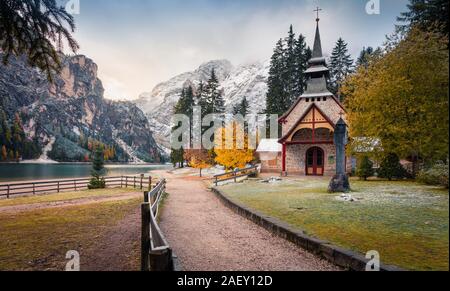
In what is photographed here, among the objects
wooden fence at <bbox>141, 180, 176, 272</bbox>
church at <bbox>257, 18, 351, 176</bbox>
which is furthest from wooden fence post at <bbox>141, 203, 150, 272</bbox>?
church at <bbox>257, 18, 351, 176</bbox>

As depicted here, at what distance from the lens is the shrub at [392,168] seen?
20.3 m

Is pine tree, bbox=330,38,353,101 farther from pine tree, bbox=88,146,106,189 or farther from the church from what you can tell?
pine tree, bbox=88,146,106,189

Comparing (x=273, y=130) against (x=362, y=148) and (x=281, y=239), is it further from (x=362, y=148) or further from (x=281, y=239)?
(x=281, y=239)

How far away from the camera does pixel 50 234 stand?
370 inches

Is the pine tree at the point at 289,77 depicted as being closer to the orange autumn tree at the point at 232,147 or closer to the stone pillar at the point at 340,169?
the orange autumn tree at the point at 232,147

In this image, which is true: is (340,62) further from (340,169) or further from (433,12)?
(433,12)

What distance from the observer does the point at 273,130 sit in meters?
48.5

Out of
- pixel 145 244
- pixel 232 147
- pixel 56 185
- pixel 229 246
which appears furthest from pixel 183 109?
pixel 145 244

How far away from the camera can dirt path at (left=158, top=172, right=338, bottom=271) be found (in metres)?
5.75

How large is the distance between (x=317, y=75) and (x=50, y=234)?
32430mm

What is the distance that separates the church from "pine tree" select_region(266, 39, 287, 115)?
15481mm

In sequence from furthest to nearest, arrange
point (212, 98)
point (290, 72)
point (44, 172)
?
point (44, 172) < point (212, 98) < point (290, 72)
